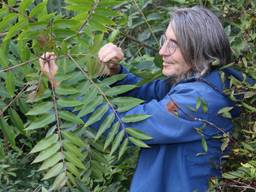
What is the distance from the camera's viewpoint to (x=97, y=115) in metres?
2.19

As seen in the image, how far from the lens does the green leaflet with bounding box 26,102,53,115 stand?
2168 millimetres

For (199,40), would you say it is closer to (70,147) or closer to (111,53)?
(111,53)

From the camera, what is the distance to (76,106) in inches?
87.7

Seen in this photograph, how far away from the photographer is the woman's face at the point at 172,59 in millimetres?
2357

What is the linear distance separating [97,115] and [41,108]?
0.21m

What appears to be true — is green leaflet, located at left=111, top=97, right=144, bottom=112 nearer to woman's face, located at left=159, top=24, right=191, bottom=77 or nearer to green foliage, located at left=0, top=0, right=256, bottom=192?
green foliage, located at left=0, top=0, right=256, bottom=192

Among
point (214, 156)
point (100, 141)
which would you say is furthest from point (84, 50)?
point (214, 156)

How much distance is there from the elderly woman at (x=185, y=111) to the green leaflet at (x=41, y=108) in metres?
0.12

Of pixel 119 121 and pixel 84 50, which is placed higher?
pixel 84 50

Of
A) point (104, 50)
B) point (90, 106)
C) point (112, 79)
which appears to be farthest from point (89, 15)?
point (90, 106)

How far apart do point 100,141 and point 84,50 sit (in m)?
0.47

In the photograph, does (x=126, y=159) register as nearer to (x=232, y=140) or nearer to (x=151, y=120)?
(x=151, y=120)

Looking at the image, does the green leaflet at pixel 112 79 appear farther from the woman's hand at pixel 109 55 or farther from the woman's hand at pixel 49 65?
the woman's hand at pixel 49 65

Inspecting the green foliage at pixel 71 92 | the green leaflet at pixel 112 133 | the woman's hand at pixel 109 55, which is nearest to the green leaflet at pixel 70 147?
the green foliage at pixel 71 92
